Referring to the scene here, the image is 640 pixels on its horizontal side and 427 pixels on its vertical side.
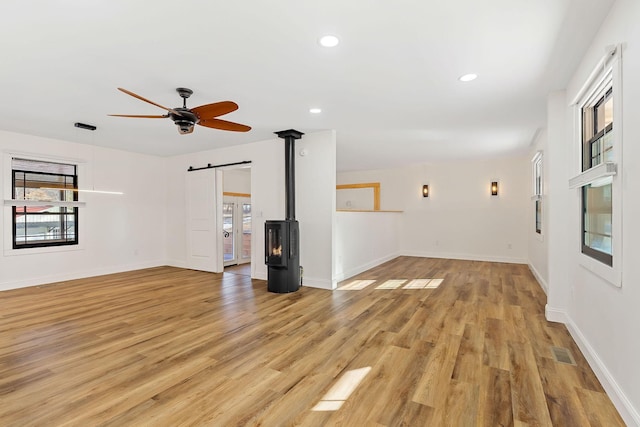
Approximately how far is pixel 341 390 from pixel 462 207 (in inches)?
274

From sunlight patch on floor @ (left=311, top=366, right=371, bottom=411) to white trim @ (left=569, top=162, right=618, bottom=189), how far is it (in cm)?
214

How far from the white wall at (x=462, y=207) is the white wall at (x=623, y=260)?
14.4 ft

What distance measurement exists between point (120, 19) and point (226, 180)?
5166 mm

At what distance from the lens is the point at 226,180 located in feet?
23.6

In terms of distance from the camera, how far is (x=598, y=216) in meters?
2.56

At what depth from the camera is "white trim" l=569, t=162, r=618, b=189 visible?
1999mm

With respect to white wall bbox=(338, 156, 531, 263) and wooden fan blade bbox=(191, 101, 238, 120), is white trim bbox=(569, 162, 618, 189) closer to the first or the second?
wooden fan blade bbox=(191, 101, 238, 120)

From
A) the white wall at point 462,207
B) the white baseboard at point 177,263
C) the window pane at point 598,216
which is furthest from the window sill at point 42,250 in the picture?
the window pane at point 598,216

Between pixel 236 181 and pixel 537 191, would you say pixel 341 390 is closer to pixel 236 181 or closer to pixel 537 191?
pixel 537 191

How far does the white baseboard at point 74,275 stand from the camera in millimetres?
5056

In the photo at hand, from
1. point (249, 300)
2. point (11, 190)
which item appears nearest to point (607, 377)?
point (249, 300)

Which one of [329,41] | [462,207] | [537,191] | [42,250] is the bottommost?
[42,250]

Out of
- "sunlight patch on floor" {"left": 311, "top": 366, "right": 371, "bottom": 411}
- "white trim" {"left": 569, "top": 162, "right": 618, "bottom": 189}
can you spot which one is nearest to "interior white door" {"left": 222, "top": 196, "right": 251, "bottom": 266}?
"sunlight patch on floor" {"left": 311, "top": 366, "right": 371, "bottom": 411}

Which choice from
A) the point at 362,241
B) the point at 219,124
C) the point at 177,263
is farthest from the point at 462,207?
the point at 177,263
